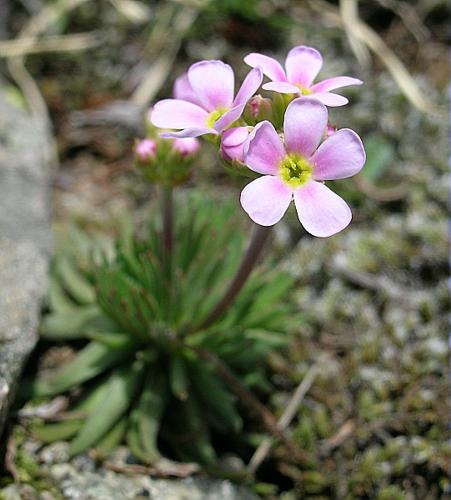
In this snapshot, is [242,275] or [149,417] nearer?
[242,275]

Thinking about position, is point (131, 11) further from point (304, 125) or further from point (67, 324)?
point (304, 125)

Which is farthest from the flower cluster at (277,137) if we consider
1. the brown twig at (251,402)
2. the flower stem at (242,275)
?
the brown twig at (251,402)

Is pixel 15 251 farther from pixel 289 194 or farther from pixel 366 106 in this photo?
pixel 366 106

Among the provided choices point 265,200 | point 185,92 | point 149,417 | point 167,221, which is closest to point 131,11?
point 167,221

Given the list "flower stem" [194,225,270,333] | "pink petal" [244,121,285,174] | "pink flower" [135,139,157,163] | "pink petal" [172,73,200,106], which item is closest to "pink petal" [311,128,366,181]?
"pink petal" [244,121,285,174]

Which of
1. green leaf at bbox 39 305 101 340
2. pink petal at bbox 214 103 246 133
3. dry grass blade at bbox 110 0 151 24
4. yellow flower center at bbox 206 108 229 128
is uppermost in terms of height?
dry grass blade at bbox 110 0 151 24

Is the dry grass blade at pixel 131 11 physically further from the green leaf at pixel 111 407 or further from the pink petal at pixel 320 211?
the pink petal at pixel 320 211

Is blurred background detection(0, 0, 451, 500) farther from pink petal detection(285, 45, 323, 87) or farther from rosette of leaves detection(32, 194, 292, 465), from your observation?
pink petal detection(285, 45, 323, 87)
